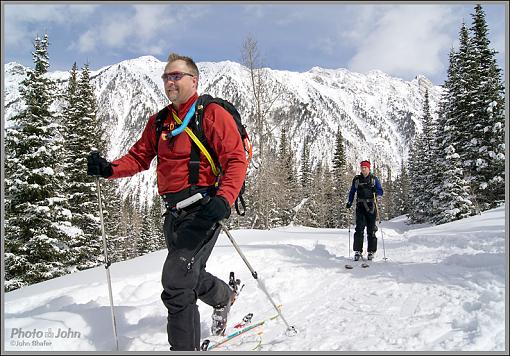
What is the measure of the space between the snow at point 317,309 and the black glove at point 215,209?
1806 mm

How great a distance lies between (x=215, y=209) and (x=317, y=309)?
119 inches

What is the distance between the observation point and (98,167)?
12.6ft

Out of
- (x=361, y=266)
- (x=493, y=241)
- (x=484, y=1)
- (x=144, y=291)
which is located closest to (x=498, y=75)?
(x=493, y=241)

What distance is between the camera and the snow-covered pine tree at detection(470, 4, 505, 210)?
76.9 feet

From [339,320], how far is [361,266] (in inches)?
148

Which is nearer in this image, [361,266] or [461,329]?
[461,329]

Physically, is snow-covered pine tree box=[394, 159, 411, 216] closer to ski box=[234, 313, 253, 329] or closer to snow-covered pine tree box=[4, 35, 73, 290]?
snow-covered pine tree box=[4, 35, 73, 290]

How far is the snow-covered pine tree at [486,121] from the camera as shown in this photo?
2344cm

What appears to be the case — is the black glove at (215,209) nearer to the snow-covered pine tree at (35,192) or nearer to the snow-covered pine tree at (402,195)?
the snow-covered pine tree at (35,192)

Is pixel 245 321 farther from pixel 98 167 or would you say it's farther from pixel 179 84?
pixel 179 84

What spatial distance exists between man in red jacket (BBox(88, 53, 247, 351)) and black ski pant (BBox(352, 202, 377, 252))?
628 cm

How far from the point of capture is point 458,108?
26875mm

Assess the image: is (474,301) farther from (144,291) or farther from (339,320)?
(144,291)

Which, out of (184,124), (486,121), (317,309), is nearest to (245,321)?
(317,309)
